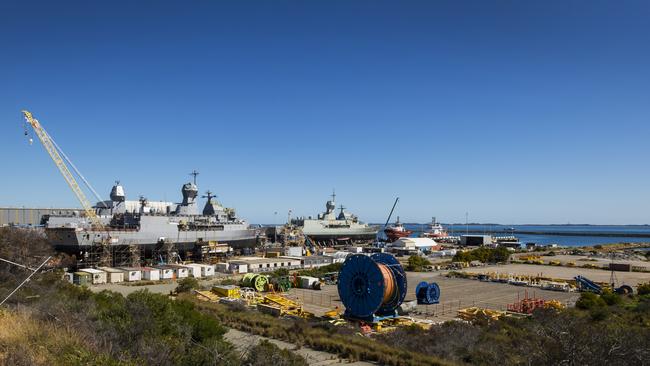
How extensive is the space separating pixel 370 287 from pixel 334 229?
80916 millimetres

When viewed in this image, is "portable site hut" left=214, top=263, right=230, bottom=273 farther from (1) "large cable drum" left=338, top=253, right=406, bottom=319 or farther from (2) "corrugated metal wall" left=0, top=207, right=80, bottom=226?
(2) "corrugated metal wall" left=0, top=207, right=80, bottom=226

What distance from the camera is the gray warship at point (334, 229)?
100062 millimetres

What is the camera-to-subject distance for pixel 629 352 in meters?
8.72

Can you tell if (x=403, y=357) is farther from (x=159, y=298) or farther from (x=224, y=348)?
(x=159, y=298)

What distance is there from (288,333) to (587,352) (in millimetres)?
13143

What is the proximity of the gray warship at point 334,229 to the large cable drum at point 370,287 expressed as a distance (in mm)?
72243

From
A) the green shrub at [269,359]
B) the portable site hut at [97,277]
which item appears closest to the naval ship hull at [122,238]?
the portable site hut at [97,277]

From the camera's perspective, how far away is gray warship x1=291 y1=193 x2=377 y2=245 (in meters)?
100

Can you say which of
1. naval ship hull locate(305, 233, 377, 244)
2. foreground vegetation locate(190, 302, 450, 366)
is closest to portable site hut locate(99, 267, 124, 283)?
foreground vegetation locate(190, 302, 450, 366)

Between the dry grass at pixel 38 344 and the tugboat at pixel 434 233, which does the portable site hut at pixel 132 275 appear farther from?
the tugboat at pixel 434 233

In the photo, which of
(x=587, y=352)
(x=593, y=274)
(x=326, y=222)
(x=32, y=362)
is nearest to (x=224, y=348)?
(x=32, y=362)

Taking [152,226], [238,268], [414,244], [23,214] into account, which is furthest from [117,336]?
[23,214]

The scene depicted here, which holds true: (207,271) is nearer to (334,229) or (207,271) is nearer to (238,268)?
(238,268)

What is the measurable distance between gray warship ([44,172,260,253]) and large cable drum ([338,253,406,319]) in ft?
114
